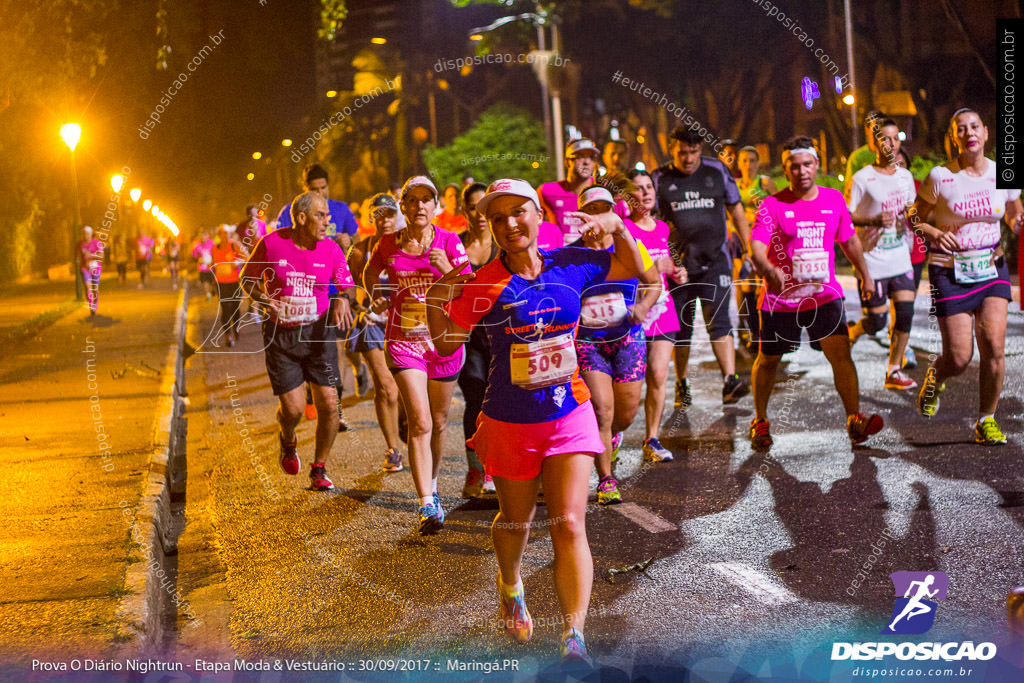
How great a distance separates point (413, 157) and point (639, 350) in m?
67.8

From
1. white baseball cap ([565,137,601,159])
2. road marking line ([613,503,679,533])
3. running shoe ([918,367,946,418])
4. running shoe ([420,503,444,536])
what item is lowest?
road marking line ([613,503,679,533])

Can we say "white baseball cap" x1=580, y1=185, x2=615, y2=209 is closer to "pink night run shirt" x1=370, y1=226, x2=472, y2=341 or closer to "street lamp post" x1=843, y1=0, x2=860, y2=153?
"pink night run shirt" x1=370, y1=226, x2=472, y2=341

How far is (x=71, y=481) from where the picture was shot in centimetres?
716

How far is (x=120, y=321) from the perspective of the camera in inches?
798

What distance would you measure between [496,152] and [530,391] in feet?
140

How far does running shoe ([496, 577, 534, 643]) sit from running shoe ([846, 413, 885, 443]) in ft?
11.1

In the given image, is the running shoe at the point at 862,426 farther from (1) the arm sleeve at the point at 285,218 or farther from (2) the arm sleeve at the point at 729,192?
(1) the arm sleeve at the point at 285,218

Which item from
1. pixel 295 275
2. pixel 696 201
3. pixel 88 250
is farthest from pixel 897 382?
pixel 88 250

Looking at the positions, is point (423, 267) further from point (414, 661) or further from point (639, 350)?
point (414, 661)

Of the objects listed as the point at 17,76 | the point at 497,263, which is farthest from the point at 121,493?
the point at 17,76

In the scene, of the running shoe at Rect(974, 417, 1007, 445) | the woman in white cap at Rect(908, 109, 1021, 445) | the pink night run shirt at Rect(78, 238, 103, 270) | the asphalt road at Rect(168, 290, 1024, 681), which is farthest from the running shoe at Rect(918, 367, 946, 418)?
the pink night run shirt at Rect(78, 238, 103, 270)

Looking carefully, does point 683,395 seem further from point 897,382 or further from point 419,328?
point 419,328

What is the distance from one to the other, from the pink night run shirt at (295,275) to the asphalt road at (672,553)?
46.9 inches

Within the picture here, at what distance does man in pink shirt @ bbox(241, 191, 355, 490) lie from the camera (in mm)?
6863
